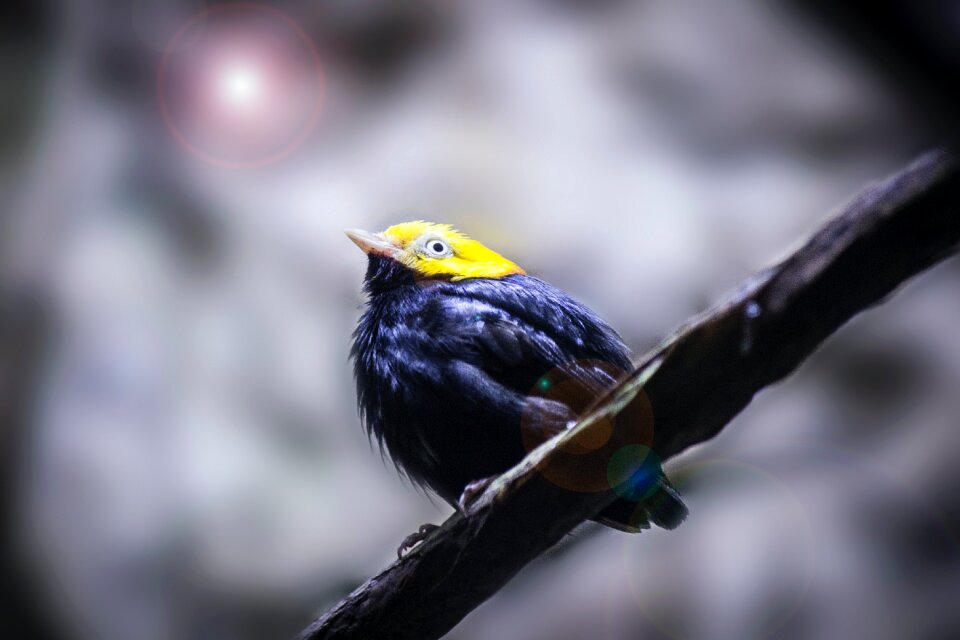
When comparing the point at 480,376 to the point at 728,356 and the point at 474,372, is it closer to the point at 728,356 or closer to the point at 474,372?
the point at 474,372

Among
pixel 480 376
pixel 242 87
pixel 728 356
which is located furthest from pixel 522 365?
pixel 242 87

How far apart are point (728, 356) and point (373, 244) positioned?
1106 millimetres

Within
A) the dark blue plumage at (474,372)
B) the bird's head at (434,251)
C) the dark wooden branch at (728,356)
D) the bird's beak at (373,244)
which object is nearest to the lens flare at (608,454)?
the dark wooden branch at (728,356)

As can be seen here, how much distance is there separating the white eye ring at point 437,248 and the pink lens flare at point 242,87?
67 cm

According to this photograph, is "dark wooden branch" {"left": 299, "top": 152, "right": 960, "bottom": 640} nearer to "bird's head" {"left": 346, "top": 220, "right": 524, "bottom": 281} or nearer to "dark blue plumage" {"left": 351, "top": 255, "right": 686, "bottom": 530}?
"dark blue plumage" {"left": 351, "top": 255, "right": 686, "bottom": 530}

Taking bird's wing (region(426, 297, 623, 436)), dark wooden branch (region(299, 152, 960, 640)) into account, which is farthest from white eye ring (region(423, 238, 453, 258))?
dark wooden branch (region(299, 152, 960, 640))

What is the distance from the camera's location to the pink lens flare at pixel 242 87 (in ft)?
7.54

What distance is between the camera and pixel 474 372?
1.64 meters

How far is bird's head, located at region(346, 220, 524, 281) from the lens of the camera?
191cm

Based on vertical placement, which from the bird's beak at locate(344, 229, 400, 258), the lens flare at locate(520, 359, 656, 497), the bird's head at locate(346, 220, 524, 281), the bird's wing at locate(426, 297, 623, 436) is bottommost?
the lens flare at locate(520, 359, 656, 497)

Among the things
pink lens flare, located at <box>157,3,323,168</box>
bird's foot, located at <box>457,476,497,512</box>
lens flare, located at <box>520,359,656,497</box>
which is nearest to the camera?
lens flare, located at <box>520,359,656,497</box>

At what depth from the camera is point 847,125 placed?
1.90 metres

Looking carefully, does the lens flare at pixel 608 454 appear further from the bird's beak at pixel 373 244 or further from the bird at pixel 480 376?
the bird's beak at pixel 373 244

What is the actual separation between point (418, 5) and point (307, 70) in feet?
1.47
